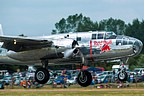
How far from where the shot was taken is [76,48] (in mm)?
37188

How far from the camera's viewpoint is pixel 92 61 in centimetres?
3866

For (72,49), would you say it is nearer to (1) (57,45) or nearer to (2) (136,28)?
(1) (57,45)

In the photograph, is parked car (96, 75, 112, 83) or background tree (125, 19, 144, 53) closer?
parked car (96, 75, 112, 83)

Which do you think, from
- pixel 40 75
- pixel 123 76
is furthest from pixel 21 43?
pixel 123 76

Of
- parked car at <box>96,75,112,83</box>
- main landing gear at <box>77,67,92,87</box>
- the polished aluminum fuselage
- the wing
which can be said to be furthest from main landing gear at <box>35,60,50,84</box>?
parked car at <box>96,75,112,83</box>

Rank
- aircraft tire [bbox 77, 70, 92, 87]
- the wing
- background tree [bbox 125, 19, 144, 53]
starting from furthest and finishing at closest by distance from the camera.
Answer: background tree [bbox 125, 19, 144, 53], aircraft tire [bbox 77, 70, 92, 87], the wing

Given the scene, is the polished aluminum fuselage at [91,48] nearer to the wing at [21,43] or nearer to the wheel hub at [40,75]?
the wing at [21,43]

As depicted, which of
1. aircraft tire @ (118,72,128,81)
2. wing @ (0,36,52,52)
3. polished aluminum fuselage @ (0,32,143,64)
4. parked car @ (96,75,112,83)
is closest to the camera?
polished aluminum fuselage @ (0,32,143,64)

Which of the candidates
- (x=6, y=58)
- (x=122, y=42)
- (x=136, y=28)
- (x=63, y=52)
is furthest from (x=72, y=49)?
(x=136, y=28)

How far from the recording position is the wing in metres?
37.8

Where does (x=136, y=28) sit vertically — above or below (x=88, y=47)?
above

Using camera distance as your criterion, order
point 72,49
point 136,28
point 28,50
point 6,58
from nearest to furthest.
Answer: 1. point 72,49
2. point 28,50
3. point 6,58
4. point 136,28

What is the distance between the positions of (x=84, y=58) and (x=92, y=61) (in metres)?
1.08

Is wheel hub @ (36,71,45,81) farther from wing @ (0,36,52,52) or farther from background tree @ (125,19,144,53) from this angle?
background tree @ (125,19,144,53)
